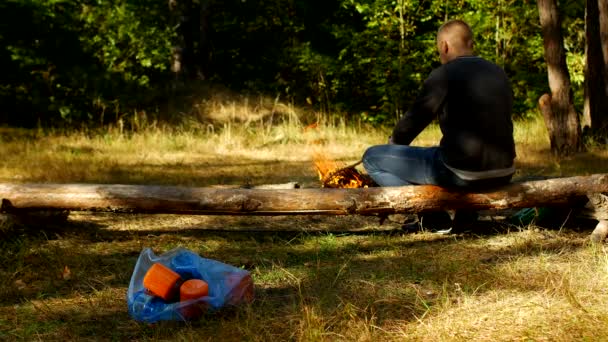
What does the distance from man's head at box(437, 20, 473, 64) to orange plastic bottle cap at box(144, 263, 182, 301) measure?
106 inches

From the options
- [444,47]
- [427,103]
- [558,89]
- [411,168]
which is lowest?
[411,168]

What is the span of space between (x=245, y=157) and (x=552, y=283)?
22.7ft

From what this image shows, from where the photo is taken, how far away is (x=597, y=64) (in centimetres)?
1006

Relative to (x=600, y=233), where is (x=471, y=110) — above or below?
above

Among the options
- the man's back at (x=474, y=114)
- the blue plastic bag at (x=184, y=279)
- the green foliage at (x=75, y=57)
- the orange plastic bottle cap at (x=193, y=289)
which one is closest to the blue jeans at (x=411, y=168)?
the man's back at (x=474, y=114)

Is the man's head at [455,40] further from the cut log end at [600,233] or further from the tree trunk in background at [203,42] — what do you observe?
the tree trunk in background at [203,42]

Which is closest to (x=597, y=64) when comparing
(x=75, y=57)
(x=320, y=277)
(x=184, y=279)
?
(x=320, y=277)

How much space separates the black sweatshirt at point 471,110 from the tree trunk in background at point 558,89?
4.39 metres

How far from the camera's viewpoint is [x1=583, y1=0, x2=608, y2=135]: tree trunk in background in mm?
9859

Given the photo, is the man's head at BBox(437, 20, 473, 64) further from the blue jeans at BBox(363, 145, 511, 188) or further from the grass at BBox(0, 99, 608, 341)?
the grass at BBox(0, 99, 608, 341)

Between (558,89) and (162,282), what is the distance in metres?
6.94

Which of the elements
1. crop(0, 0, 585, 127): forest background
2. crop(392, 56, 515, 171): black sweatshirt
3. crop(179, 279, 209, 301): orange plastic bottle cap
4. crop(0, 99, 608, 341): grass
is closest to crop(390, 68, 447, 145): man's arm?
crop(392, 56, 515, 171): black sweatshirt

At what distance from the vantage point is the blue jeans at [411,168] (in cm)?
558

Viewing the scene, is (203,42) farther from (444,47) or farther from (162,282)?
(162,282)
